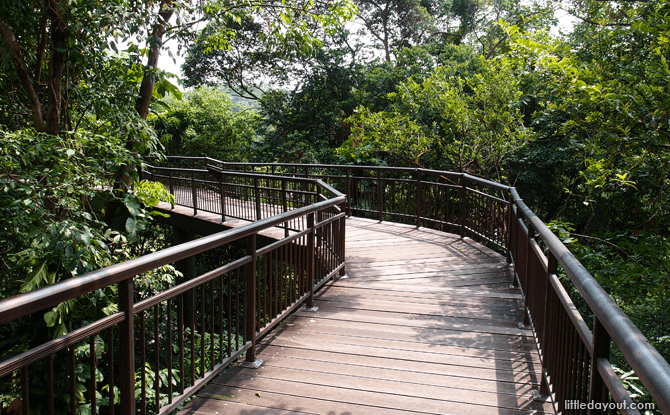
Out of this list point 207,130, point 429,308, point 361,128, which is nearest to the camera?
point 429,308

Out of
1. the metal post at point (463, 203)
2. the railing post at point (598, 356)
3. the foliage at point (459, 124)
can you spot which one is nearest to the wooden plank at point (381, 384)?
the railing post at point (598, 356)

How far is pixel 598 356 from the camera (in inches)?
70.4

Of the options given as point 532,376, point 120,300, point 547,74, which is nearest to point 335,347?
point 532,376

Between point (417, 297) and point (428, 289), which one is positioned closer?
point (417, 297)

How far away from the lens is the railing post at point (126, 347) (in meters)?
2.19

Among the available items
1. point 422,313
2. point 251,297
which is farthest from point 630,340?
point 422,313

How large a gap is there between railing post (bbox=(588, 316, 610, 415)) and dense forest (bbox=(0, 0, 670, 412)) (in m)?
2.14

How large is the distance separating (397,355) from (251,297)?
1.25 metres

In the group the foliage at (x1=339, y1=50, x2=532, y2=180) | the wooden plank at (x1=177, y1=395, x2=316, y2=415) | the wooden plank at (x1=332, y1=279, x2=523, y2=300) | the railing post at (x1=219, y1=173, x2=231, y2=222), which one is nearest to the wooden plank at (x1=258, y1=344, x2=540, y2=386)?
the wooden plank at (x1=177, y1=395, x2=316, y2=415)

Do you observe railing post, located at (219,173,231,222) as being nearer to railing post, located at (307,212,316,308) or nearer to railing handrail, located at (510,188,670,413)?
railing post, located at (307,212,316,308)

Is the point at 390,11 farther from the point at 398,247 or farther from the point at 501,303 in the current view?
the point at 501,303

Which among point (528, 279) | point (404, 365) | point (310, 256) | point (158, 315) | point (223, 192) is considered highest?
point (223, 192)

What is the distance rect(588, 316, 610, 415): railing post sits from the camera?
177 cm

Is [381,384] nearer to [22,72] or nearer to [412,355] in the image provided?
[412,355]
